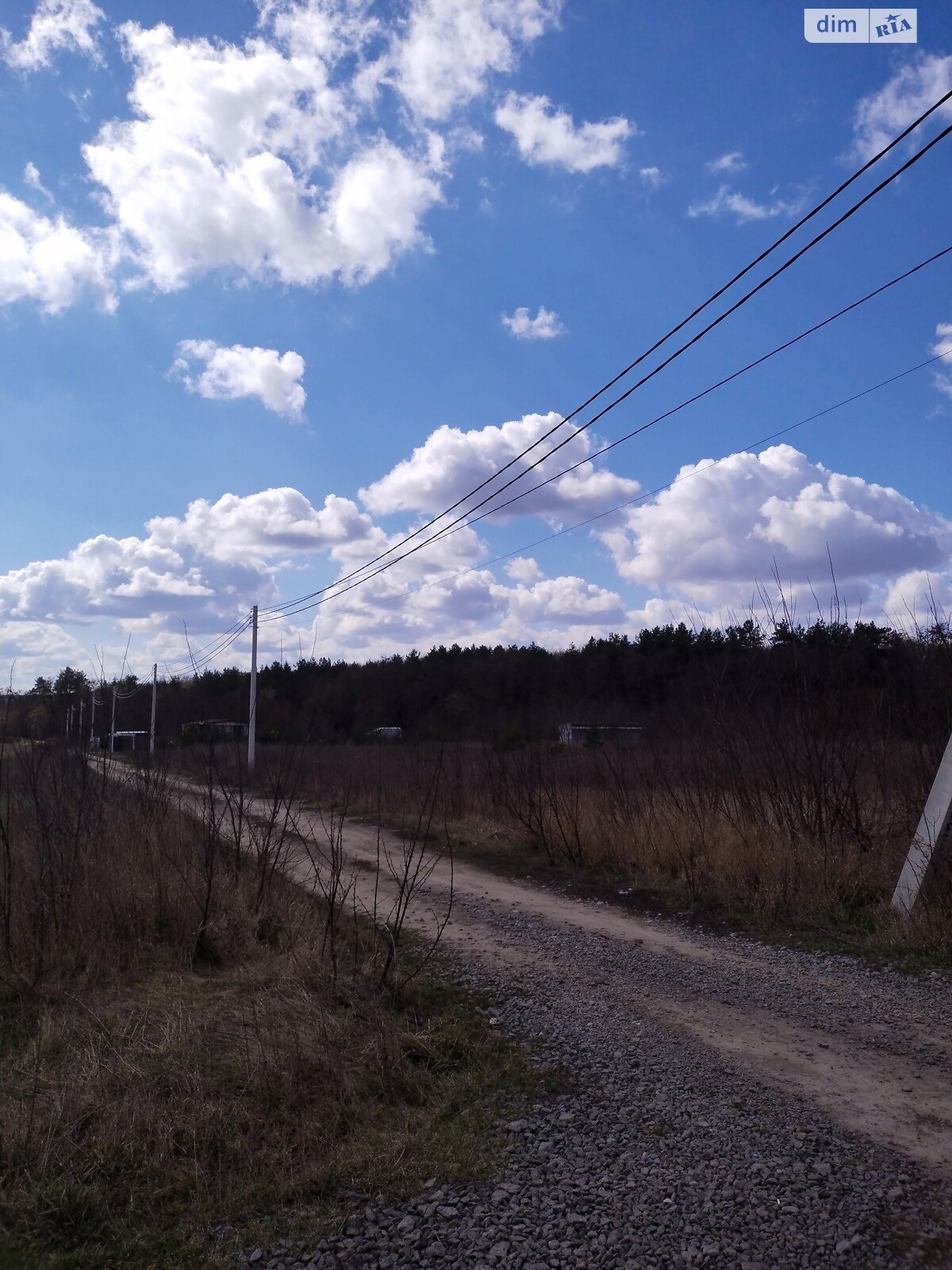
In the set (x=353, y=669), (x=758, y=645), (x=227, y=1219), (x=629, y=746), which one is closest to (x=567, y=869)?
(x=758, y=645)

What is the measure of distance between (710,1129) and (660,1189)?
663mm

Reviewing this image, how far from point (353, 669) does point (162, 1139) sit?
158 feet

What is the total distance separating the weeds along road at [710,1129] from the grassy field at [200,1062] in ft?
1.03

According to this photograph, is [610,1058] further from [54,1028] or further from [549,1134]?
[54,1028]

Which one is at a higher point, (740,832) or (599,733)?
(599,733)

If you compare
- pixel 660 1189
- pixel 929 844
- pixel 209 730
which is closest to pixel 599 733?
pixel 929 844

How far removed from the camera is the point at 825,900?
30.0 ft

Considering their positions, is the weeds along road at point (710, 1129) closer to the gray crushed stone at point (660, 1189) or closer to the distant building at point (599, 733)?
the gray crushed stone at point (660, 1189)

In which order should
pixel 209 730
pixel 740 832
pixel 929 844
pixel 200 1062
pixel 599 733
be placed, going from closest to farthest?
pixel 200 1062
pixel 929 844
pixel 209 730
pixel 740 832
pixel 599 733

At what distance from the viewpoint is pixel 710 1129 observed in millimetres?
4535

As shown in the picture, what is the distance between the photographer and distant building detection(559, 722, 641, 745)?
70.4 ft

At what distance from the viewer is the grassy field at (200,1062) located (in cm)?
395

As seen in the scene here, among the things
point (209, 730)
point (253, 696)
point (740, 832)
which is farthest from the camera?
point (253, 696)

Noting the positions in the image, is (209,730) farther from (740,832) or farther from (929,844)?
(929,844)
